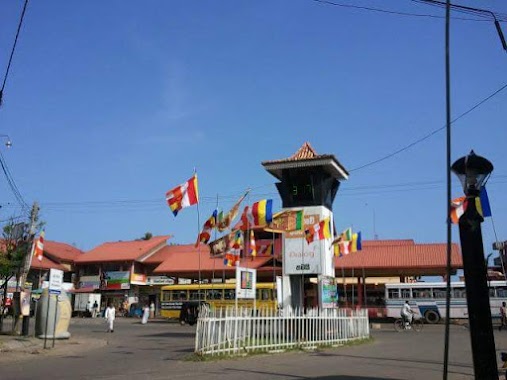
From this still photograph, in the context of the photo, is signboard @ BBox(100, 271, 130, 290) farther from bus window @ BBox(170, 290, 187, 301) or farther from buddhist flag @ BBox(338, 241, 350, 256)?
buddhist flag @ BBox(338, 241, 350, 256)

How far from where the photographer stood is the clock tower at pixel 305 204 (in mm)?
23125

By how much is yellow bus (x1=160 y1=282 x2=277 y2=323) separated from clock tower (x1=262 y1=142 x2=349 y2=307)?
9.73m

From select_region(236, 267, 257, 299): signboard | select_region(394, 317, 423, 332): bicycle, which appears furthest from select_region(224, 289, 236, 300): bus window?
select_region(236, 267, 257, 299): signboard

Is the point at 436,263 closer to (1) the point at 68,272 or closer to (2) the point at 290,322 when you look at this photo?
(2) the point at 290,322

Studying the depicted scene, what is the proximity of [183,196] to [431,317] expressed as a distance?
2618cm

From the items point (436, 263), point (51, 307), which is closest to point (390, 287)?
point (436, 263)

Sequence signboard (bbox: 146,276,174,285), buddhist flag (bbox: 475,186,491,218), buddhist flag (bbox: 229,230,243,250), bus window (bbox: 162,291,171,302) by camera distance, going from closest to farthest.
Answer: buddhist flag (bbox: 475,186,491,218), buddhist flag (bbox: 229,230,243,250), bus window (bbox: 162,291,171,302), signboard (bbox: 146,276,174,285)

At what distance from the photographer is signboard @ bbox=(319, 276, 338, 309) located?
22.0m

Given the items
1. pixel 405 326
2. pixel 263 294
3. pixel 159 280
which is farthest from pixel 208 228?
pixel 159 280

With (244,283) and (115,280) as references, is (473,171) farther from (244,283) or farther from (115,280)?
(115,280)

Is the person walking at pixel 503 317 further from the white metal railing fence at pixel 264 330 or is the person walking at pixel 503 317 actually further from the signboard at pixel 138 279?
the signboard at pixel 138 279

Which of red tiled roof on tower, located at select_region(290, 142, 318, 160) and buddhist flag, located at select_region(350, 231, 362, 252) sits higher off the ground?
red tiled roof on tower, located at select_region(290, 142, 318, 160)

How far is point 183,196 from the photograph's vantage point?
17.5 m

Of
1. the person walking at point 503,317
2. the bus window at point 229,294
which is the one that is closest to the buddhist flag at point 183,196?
the bus window at point 229,294
